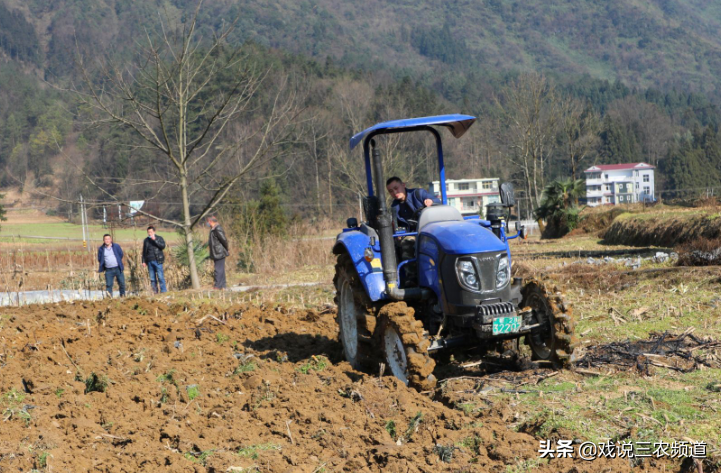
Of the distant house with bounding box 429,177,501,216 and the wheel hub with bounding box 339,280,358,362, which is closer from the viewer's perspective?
the wheel hub with bounding box 339,280,358,362

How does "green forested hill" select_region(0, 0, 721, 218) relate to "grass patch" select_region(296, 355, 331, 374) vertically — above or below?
above

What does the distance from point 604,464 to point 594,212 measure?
29289 millimetres

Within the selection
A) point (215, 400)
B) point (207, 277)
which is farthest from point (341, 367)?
point (207, 277)

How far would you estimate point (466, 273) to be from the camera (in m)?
6.31

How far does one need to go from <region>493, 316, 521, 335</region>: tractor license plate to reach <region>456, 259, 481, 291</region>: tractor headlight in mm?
343

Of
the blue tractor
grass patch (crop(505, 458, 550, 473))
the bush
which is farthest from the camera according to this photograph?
the bush

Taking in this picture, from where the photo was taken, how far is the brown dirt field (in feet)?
16.4

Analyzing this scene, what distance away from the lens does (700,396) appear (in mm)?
5477

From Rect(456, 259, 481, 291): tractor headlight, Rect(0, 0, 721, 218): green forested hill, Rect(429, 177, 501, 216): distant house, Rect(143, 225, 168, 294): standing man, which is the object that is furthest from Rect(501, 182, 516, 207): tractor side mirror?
Rect(429, 177, 501, 216): distant house

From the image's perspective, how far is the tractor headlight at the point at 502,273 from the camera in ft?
21.1

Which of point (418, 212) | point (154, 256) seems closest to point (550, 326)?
point (418, 212)

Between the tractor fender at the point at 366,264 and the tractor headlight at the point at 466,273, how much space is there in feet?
3.27

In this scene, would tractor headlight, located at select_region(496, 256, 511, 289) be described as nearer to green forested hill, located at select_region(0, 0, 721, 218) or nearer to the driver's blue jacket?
the driver's blue jacket

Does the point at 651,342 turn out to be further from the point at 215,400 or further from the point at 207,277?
the point at 207,277
